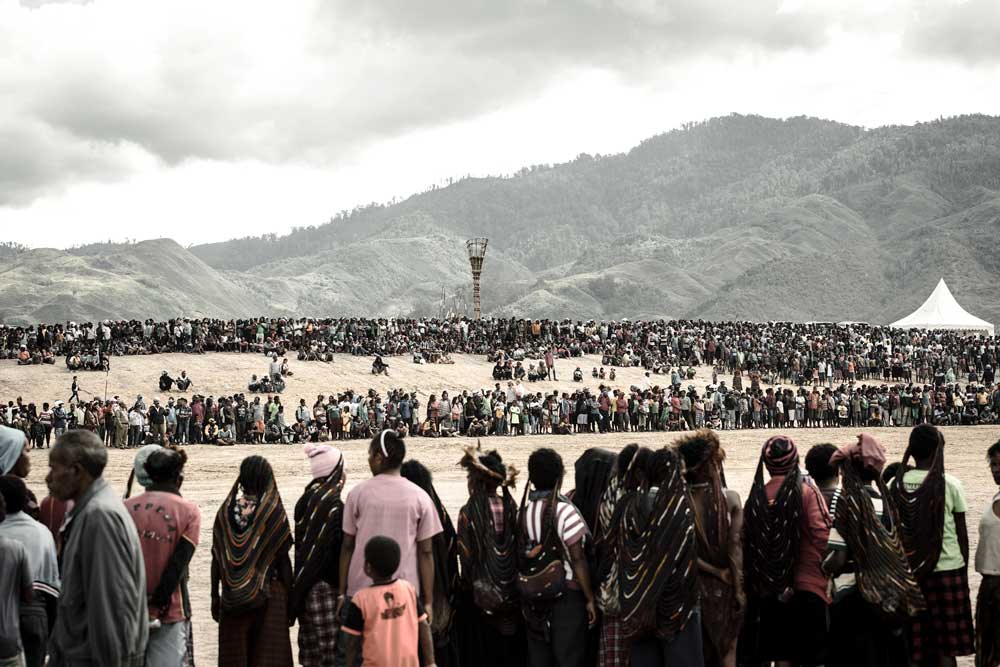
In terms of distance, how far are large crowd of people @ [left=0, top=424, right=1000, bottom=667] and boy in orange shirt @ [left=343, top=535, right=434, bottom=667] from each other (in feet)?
0.66

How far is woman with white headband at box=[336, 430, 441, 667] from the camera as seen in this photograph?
547 centimetres

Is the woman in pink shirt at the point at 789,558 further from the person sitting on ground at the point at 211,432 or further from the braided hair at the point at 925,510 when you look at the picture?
the person sitting on ground at the point at 211,432

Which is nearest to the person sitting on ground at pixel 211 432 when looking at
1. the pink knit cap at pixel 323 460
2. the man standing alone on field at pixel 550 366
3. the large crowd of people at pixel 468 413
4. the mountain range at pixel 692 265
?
the large crowd of people at pixel 468 413

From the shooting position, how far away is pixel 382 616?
4.74 m

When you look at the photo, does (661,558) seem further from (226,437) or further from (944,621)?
(226,437)

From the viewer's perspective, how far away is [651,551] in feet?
18.1

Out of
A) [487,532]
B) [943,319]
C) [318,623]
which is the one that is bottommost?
[318,623]

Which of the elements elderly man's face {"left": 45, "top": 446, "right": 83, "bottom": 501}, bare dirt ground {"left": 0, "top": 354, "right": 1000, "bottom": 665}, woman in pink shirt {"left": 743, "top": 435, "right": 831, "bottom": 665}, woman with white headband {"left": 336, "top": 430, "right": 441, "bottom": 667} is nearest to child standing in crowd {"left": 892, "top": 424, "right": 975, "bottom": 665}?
woman in pink shirt {"left": 743, "top": 435, "right": 831, "bottom": 665}

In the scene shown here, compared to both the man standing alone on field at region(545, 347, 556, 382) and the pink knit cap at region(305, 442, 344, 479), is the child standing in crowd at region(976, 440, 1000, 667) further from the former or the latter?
the man standing alone on field at region(545, 347, 556, 382)

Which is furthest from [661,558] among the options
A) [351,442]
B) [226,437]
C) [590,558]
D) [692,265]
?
[692,265]

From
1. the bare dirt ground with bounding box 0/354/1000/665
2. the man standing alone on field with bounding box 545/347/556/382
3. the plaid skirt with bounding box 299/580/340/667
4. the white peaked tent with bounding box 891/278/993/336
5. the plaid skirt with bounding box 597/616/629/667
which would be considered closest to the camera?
the plaid skirt with bounding box 597/616/629/667

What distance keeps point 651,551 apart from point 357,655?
1.68 meters

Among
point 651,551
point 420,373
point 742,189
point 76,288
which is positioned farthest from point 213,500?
point 742,189

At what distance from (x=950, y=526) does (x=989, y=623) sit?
62 cm
